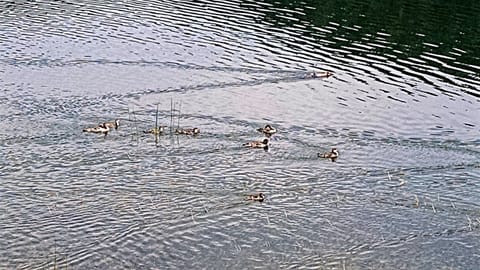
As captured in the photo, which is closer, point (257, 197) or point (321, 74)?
point (257, 197)

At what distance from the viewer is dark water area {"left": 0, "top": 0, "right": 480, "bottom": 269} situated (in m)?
26.7

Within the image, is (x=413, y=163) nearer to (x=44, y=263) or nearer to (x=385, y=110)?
(x=385, y=110)

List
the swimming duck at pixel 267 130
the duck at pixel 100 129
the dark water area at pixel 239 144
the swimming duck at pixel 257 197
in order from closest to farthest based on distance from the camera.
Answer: the dark water area at pixel 239 144 → the swimming duck at pixel 257 197 → the duck at pixel 100 129 → the swimming duck at pixel 267 130

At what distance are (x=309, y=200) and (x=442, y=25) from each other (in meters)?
33.1

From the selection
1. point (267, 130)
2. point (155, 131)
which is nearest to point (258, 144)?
point (267, 130)

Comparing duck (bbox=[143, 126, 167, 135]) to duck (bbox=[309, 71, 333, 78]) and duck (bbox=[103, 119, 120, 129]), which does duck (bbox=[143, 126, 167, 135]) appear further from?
duck (bbox=[309, 71, 333, 78])

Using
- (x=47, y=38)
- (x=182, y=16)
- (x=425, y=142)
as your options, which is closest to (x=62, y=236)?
→ (x=425, y=142)

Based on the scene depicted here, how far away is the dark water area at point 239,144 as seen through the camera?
87.5 ft

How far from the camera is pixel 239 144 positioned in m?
35.8

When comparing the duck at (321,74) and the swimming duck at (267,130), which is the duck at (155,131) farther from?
the duck at (321,74)

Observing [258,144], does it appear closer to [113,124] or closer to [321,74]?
[113,124]

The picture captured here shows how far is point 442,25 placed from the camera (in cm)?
5931

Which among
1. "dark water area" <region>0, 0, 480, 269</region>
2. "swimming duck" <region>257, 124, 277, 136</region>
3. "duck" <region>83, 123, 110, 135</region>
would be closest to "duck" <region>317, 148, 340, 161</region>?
"dark water area" <region>0, 0, 480, 269</region>

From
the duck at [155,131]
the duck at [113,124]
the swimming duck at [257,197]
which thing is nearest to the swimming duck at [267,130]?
the duck at [155,131]
